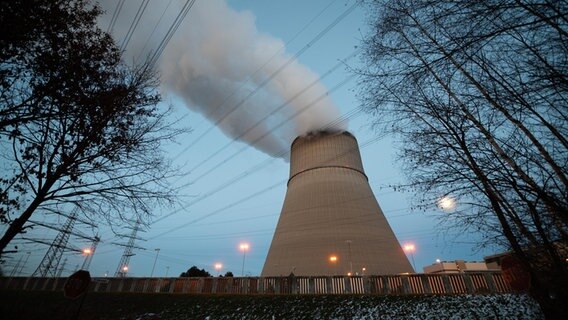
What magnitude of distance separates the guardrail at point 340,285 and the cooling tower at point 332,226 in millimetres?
5557

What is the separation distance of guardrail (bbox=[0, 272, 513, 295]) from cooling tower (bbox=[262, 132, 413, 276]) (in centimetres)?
556

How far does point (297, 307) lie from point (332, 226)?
9447 millimetres

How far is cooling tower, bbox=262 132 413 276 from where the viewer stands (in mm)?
16141

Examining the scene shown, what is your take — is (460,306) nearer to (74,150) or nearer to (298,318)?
(298,318)

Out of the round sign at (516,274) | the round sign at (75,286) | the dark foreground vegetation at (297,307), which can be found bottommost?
the dark foreground vegetation at (297,307)

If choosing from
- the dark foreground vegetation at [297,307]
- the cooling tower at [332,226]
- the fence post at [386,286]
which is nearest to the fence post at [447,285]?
the dark foreground vegetation at [297,307]

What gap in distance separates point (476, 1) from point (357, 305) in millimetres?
8663

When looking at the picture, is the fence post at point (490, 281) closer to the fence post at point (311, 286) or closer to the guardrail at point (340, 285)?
the guardrail at point (340, 285)

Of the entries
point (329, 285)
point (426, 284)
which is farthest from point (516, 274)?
point (329, 285)

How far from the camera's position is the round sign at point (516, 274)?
157 inches

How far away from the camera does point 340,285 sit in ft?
32.0

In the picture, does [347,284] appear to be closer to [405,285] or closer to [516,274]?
[405,285]

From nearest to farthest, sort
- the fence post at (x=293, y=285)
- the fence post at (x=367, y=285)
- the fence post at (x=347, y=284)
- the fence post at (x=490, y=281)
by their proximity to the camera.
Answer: the fence post at (x=490, y=281), the fence post at (x=367, y=285), the fence post at (x=347, y=284), the fence post at (x=293, y=285)

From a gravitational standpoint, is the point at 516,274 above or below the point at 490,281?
below
